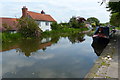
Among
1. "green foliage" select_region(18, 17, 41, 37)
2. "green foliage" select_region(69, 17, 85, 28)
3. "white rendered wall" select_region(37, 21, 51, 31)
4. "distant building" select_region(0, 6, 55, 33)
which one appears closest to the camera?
"green foliage" select_region(18, 17, 41, 37)

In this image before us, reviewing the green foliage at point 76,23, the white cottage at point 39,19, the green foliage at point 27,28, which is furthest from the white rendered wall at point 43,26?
the green foliage at point 76,23

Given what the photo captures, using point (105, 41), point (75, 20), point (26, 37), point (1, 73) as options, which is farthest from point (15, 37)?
point (75, 20)

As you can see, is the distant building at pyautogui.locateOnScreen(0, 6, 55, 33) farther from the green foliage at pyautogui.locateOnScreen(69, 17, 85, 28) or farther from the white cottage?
the green foliage at pyautogui.locateOnScreen(69, 17, 85, 28)

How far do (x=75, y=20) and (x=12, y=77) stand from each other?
5149 centimetres

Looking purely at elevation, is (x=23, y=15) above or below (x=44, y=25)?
above

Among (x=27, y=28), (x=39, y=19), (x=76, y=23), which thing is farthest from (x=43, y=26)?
(x=76, y=23)

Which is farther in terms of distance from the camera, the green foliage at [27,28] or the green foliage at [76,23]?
the green foliage at [76,23]

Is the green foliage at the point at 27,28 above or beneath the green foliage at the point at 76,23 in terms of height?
beneath

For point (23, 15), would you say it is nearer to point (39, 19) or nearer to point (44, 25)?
point (39, 19)

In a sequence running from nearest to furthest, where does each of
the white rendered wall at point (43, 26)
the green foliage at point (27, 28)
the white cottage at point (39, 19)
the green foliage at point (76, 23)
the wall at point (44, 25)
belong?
1. the green foliage at point (27, 28)
2. the white cottage at point (39, 19)
3. the white rendered wall at point (43, 26)
4. the wall at point (44, 25)
5. the green foliage at point (76, 23)

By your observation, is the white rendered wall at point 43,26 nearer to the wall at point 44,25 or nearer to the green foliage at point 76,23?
the wall at point 44,25

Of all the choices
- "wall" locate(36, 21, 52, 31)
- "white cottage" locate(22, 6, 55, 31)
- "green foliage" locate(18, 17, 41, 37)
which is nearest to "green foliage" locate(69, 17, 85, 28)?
"white cottage" locate(22, 6, 55, 31)

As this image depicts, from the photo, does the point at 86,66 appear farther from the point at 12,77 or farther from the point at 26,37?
the point at 26,37

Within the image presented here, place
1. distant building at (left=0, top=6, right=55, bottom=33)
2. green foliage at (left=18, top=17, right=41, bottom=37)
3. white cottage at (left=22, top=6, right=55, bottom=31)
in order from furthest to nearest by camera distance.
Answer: white cottage at (left=22, top=6, right=55, bottom=31), distant building at (left=0, top=6, right=55, bottom=33), green foliage at (left=18, top=17, right=41, bottom=37)
